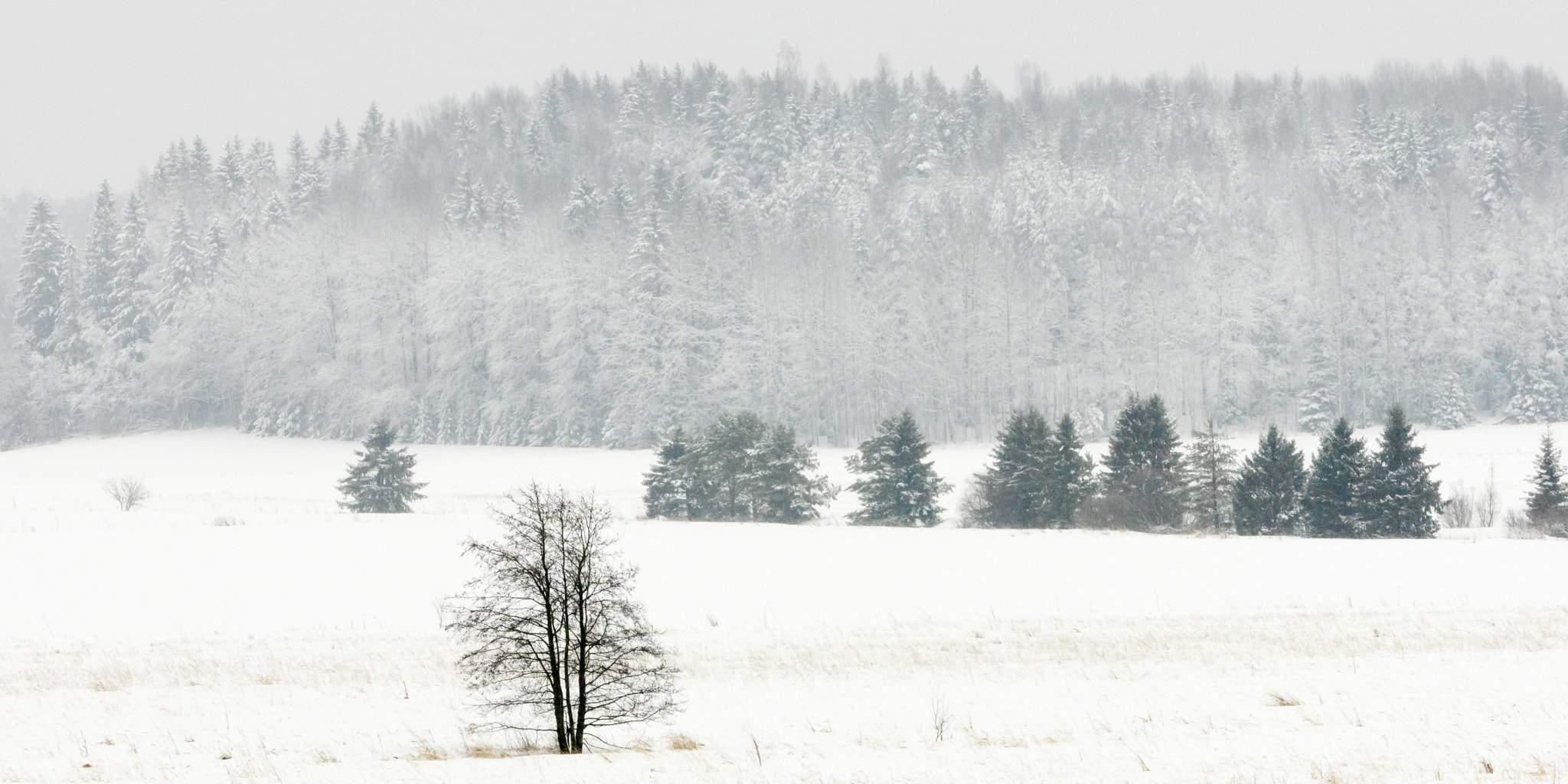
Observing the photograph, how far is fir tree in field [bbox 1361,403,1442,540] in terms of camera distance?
122 ft

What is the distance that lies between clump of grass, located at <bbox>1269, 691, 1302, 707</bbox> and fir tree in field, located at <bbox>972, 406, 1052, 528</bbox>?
1052 inches

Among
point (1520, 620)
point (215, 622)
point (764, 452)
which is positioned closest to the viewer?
point (1520, 620)

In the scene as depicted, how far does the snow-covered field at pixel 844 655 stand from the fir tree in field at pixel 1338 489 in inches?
175

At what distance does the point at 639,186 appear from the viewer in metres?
115

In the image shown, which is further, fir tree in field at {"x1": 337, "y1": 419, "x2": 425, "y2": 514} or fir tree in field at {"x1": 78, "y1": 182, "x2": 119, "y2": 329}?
fir tree in field at {"x1": 78, "y1": 182, "x2": 119, "y2": 329}

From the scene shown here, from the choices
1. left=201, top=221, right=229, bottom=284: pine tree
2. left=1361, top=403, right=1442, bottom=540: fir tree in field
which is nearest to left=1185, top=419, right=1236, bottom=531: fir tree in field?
left=1361, top=403, right=1442, bottom=540: fir tree in field

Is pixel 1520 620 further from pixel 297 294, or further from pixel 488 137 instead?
pixel 488 137

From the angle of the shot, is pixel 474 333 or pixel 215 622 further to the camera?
pixel 474 333

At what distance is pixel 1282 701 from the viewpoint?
1471 cm

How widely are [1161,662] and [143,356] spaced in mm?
100032

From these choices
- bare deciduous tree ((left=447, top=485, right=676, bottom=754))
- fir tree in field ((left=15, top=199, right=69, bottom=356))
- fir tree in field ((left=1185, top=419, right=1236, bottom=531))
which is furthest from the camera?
fir tree in field ((left=15, top=199, right=69, bottom=356))

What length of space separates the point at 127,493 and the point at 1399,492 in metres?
47.5

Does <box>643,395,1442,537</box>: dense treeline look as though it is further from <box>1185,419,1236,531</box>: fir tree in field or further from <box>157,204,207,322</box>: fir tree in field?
<box>157,204,207,322</box>: fir tree in field

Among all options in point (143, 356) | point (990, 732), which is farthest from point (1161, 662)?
point (143, 356)
